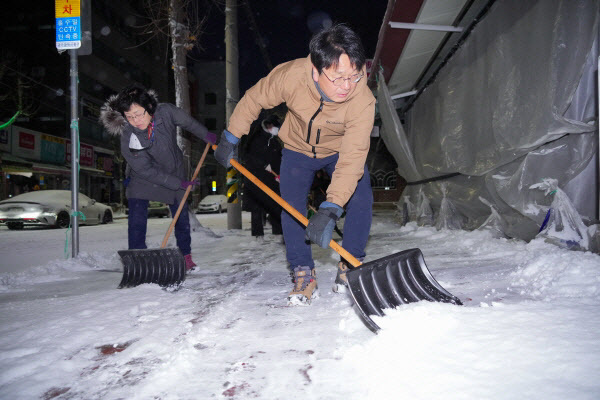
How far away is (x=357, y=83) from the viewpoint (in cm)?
204

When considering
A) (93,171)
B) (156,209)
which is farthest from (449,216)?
(93,171)

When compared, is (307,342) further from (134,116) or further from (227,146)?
(134,116)

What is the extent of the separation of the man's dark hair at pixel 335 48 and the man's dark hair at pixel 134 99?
150cm

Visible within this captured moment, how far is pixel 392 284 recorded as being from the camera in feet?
6.09

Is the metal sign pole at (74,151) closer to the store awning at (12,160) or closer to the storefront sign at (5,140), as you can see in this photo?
the store awning at (12,160)

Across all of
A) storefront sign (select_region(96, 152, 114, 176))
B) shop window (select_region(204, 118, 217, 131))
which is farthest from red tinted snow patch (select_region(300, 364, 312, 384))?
shop window (select_region(204, 118, 217, 131))

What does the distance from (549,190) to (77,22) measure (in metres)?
4.36

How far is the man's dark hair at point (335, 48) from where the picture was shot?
1902 millimetres

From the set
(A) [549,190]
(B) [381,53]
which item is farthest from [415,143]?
(A) [549,190]

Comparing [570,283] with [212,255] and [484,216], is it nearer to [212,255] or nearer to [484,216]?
[484,216]

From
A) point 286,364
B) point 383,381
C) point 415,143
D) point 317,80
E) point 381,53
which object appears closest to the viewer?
point 383,381

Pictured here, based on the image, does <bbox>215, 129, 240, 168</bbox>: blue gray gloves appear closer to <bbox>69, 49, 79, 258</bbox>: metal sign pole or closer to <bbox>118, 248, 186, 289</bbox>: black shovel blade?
<bbox>118, 248, 186, 289</bbox>: black shovel blade

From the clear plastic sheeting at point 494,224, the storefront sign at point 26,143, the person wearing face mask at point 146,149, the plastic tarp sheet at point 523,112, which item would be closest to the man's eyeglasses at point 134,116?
the person wearing face mask at point 146,149

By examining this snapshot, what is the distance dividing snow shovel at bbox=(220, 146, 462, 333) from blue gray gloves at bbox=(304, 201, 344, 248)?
0.09m
